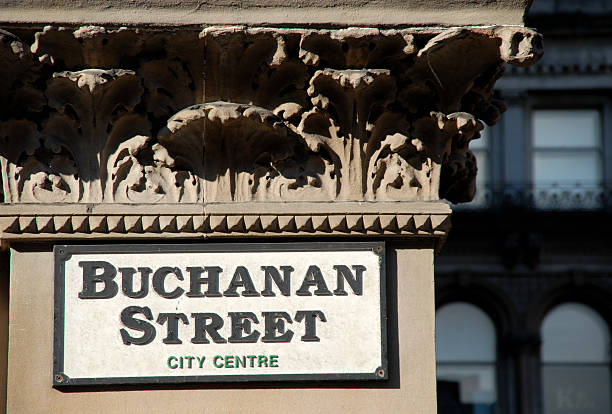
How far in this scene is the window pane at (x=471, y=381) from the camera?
30.0 m

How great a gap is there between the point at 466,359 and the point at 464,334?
2.13 ft

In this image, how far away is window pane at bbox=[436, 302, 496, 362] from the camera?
3009cm

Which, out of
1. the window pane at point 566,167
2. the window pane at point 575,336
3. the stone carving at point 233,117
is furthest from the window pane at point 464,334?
the stone carving at point 233,117

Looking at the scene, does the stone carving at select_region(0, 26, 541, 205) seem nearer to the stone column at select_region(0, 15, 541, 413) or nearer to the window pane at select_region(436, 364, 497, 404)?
the stone column at select_region(0, 15, 541, 413)

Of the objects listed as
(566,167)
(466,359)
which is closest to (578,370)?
(466,359)

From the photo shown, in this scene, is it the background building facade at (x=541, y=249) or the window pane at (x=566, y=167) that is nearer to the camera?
the background building facade at (x=541, y=249)

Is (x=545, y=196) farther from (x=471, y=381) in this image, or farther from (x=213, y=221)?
(x=213, y=221)

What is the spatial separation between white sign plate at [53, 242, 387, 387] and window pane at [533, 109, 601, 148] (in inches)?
1066

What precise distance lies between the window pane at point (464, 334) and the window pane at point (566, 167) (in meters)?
3.92

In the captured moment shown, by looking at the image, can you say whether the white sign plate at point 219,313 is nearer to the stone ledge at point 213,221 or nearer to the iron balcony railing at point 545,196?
the stone ledge at point 213,221

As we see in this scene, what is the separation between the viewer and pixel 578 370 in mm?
30094

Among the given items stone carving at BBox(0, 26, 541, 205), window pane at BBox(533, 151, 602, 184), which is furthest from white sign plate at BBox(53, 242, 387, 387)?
window pane at BBox(533, 151, 602, 184)

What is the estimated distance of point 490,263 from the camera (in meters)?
30.8

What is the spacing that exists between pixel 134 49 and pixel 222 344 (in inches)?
52.9
